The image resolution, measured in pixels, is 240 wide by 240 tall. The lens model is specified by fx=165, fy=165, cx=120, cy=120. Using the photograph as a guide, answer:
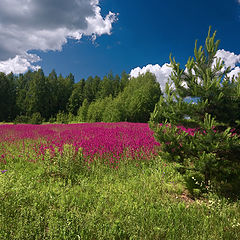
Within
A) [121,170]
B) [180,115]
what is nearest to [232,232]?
[180,115]

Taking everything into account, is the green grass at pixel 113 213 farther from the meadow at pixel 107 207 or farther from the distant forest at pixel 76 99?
the distant forest at pixel 76 99

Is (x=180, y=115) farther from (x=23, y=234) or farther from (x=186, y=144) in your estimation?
(x=23, y=234)

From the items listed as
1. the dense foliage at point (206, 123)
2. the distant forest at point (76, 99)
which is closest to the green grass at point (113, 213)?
the dense foliage at point (206, 123)

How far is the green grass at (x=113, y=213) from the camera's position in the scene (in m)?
2.38

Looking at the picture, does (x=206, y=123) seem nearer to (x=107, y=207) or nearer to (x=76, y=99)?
(x=107, y=207)

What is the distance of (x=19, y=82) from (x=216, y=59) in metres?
69.6

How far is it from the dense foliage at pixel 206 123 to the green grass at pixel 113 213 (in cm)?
55

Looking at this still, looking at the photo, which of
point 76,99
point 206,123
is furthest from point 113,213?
point 76,99

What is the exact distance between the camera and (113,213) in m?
2.86

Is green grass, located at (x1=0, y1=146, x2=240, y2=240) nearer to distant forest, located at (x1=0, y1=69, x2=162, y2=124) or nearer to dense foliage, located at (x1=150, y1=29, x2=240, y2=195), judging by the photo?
dense foliage, located at (x1=150, y1=29, x2=240, y2=195)

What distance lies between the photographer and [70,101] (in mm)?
56469

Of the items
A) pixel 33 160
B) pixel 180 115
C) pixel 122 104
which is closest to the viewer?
pixel 180 115

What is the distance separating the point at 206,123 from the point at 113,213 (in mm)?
2252

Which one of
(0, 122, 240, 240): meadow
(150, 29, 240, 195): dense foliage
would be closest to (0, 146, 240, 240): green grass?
(0, 122, 240, 240): meadow
